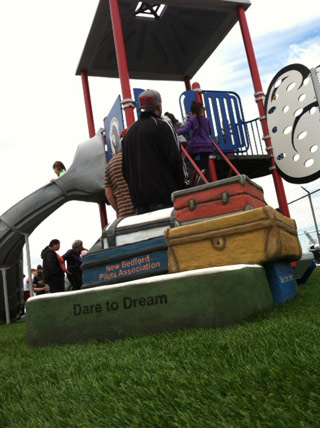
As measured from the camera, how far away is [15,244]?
9414 mm

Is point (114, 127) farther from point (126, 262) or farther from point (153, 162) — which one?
point (126, 262)

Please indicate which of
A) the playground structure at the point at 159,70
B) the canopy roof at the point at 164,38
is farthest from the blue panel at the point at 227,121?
the canopy roof at the point at 164,38

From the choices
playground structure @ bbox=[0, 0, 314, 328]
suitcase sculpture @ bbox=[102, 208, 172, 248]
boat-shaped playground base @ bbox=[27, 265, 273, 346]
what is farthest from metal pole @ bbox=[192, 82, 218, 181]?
boat-shaped playground base @ bbox=[27, 265, 273, 346]

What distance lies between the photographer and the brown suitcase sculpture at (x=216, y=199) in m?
2.92

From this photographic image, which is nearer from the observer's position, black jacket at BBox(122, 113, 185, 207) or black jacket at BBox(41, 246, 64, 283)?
black jacket at BBox(122, 113, 185, 207)

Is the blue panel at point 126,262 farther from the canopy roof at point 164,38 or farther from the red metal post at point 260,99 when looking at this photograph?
the canopy roof at point 164,38

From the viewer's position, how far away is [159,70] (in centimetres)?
1086

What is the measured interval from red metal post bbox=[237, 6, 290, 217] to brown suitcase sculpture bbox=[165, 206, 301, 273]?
199 inches

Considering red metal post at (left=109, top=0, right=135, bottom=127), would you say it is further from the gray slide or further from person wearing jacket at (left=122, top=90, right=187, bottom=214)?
person wearing jacket at (left=122, top=90, right=187, bottom=214)

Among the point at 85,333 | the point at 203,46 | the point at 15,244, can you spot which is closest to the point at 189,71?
the point at 203,46

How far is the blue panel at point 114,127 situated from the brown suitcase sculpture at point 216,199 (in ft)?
15.3

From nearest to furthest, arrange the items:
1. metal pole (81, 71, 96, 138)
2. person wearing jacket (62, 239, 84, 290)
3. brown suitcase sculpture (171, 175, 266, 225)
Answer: brown suitcase sculpture (171, 175, 266, 225)
person wearing jacket (62, 239, 84, 290)
metal pole (81, 71, 96, 138)

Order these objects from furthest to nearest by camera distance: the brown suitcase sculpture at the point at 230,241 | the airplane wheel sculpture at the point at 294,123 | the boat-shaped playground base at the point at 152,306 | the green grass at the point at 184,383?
the airplane wheel sculpture at the point at 294,123 < the brown suitcase sculpture at the point at 230,241 < the boat-shaped playground base at the point at 152,306 < the green grass at the point at 184,383

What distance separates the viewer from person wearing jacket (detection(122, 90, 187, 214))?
140 inches
